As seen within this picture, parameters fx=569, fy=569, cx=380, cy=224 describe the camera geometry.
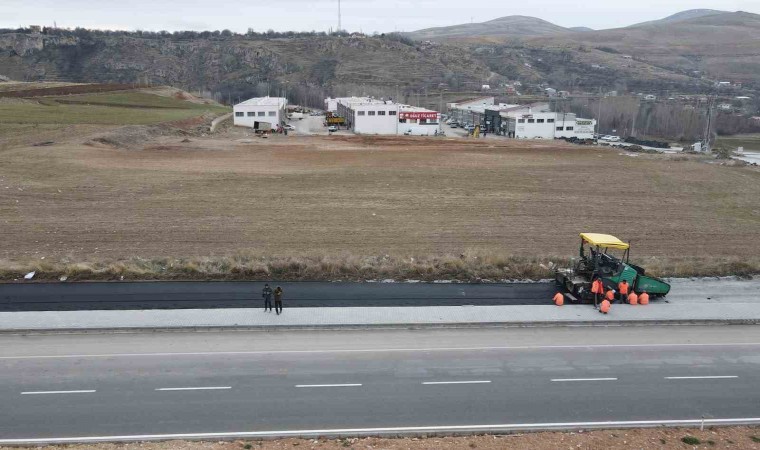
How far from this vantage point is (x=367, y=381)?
1170 centimetres

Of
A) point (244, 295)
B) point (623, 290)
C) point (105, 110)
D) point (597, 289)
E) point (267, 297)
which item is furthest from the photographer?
point (105, 110)

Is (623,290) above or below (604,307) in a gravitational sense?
above

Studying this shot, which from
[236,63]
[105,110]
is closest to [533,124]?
[105,110]

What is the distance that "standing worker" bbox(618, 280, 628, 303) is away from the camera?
15.9m

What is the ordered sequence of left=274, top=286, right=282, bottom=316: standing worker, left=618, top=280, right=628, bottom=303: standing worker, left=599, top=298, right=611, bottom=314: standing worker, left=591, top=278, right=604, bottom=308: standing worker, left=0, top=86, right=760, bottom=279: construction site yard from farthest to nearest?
left=0, top=86, right=760, bottom=279: construction site yard → left=618, top=280, right=628, bottom=303: standing worker → left=591, top=278, right=604, bottom=308: standing worker → left=599, top=298, right=611, bottom=314: standing worker → left=274, top=286, right=282, bottom=316: standing worker

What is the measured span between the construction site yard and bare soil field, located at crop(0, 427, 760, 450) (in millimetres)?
8424

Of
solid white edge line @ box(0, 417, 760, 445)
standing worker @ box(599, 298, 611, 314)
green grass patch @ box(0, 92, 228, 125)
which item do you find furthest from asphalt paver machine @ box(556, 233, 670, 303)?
green grass patch @ box(0, 92, 228, 125)

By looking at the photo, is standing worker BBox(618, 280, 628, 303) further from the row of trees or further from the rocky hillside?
the rocky hillside

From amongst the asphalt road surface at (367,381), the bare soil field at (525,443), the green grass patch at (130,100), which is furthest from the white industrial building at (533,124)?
the bare soil field at (525,443)

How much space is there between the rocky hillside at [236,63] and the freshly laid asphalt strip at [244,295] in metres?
108


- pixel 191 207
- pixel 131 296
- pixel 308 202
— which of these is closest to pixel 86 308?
pixel 131 296

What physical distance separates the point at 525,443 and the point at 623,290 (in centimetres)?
779

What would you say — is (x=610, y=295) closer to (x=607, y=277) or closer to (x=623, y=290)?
(x=623, y=290)

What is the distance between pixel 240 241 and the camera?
2277cm
